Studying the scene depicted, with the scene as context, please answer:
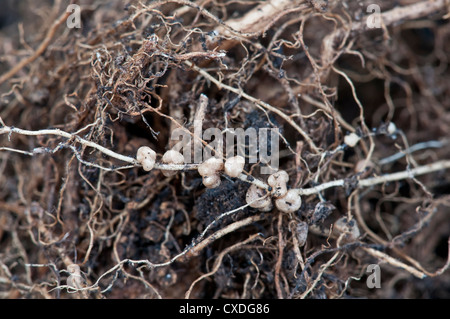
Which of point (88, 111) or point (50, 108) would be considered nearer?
point (88, 111)

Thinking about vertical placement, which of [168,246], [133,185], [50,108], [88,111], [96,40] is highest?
[96,40]

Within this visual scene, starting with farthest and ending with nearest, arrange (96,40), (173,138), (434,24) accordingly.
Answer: (434,24) → (96,40) → (173,138)

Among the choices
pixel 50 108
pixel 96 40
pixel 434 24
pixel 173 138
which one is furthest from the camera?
pixel 434 24

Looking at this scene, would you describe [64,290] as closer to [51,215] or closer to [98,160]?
[51,215]
